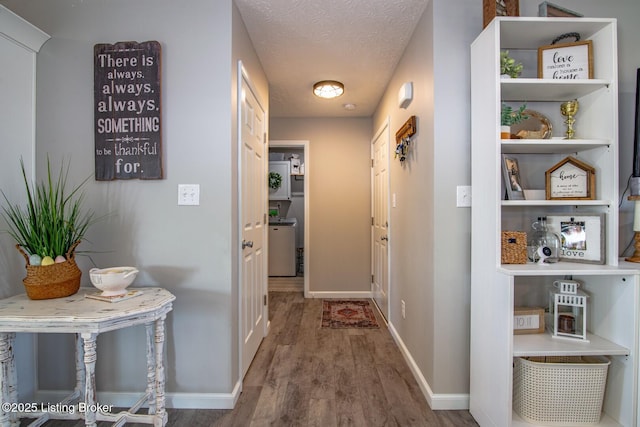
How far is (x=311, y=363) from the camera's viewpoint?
7.38 feet

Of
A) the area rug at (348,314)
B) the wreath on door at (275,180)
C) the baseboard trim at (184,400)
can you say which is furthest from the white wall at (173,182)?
the wreath on door at (275,180)

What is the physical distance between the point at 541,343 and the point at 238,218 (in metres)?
1.70

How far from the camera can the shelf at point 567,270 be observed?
1.33 meters

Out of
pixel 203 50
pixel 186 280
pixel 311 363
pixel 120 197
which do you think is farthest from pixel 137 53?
pixel 311 363

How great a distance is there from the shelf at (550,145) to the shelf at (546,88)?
265 millimetres

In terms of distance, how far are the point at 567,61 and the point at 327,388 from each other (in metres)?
2.24

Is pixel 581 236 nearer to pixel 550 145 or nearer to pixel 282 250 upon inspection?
pixel 550 145

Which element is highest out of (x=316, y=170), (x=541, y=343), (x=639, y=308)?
(x=316, y=170)

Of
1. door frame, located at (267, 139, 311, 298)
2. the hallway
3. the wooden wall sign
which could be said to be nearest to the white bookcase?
the hallway

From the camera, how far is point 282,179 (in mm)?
5426

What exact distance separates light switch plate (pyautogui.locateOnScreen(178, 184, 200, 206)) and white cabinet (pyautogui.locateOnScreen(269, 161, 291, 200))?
3703mm

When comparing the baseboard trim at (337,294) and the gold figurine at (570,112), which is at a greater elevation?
the gold figurine at (570,112)

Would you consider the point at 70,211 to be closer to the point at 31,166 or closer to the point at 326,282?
the point at 31,166

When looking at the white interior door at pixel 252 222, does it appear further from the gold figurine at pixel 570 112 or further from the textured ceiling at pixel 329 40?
the gold figurine at pixel 570 112
